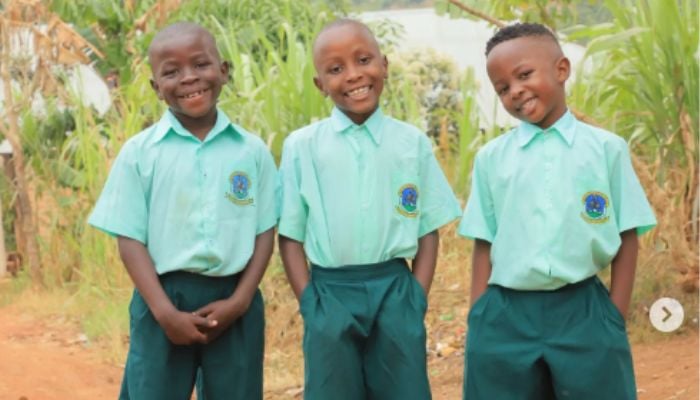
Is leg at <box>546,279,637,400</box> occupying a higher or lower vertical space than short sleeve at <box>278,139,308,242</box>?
lower

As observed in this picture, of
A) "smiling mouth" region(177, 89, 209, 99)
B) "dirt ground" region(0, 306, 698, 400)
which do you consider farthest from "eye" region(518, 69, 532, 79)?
"dirt ground" region(0, 306, 698, 400)

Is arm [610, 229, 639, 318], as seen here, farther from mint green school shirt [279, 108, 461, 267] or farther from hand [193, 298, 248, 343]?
hand [193, 298, 248, 343]

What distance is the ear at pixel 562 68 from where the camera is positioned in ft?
10.5

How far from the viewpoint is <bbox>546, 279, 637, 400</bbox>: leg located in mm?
3074

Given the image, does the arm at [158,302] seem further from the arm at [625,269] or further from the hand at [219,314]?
the arm at [625,269]

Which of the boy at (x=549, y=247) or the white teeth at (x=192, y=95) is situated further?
the white teeth at (x=192, y=95)

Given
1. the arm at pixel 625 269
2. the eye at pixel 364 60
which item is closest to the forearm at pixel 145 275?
the eye at pixel 364 60

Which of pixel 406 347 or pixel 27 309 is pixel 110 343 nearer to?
pixel 27 309

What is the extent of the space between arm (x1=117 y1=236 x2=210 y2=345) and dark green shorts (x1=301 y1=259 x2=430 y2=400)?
1.00 ft

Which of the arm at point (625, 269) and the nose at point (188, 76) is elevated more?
the nose at point (188, 76)

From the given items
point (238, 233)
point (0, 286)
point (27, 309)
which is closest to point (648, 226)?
point (238, 233)

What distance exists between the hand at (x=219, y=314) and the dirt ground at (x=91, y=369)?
70.5 inches

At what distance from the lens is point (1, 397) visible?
16.8 feet

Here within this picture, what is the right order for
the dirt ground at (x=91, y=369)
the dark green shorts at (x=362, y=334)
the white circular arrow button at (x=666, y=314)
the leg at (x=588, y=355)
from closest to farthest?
the leg at (x=588, y=355) → the dark green shorts at (x=362, y=334) → the white circular arrow button at (x=666, y=314) → the dirt ground at (x=91, y=369)
